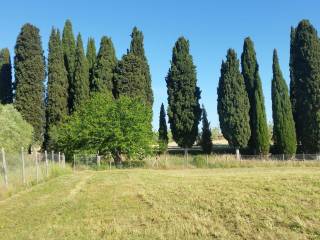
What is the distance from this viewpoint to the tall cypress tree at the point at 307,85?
148 ft

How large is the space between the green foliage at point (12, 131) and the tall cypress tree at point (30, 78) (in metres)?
7.82

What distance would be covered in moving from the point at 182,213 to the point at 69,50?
49.5 meters

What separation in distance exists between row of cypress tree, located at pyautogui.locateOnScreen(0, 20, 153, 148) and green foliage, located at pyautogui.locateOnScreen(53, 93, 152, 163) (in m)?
7.72

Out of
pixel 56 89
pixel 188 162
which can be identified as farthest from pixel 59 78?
pixel 188 162

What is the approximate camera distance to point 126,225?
1134cm

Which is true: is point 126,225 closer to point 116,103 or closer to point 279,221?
point 279,221

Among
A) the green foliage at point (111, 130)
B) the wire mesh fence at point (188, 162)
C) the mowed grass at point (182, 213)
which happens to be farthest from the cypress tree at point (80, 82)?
the mowed grass at point (182, 213)

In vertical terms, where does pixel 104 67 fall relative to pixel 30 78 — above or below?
above

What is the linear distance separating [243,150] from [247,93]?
632 cm

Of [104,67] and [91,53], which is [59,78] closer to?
[104,67]

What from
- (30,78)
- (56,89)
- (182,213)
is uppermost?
(30,78)

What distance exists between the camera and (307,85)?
46.5 m

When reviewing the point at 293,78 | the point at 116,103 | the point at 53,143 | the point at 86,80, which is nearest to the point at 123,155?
the point at 116,103

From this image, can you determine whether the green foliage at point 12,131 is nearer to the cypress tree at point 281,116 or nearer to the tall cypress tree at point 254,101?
the tall cypress tree at point 254,101
